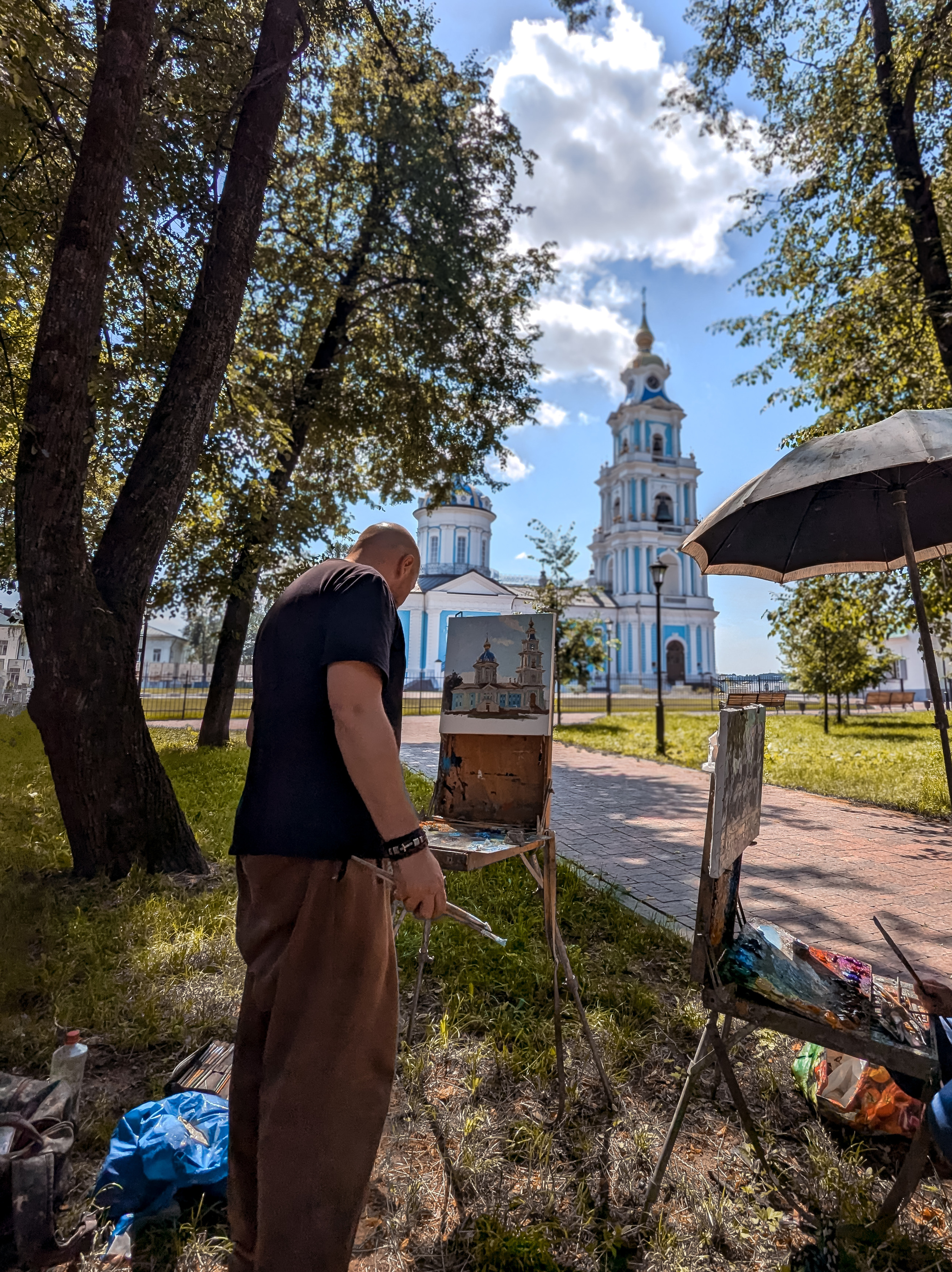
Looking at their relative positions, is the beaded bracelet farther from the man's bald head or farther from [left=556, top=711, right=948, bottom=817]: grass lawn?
[left=556, top=711, right=948, bottom=817]: grass lawn

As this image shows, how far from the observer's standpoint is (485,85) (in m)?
11.7

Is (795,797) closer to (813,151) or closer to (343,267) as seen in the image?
(813,151)

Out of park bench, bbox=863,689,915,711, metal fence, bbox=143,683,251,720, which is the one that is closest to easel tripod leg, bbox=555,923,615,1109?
metal fence, bbox=143,683,251,720

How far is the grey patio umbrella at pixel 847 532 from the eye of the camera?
3020 millimetres

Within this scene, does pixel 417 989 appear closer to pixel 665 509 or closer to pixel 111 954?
pixel 111 954

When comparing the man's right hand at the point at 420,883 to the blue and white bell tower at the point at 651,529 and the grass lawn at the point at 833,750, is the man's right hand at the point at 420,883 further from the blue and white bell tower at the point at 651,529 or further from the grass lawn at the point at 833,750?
the blue and white bell tower at the point at 651,529

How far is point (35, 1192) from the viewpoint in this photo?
1.69 meters

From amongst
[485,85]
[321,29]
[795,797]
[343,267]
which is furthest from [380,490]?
[795,797]

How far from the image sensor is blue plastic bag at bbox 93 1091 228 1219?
1920 millimetres

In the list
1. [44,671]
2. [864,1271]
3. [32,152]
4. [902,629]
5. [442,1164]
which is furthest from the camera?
[902,629]

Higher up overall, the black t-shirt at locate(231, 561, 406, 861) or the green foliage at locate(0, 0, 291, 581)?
the green foliage at locate(0, 0, 291, 581)

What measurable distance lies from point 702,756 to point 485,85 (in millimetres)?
12677

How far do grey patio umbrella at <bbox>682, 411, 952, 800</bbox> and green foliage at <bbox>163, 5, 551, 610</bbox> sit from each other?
7318 mm

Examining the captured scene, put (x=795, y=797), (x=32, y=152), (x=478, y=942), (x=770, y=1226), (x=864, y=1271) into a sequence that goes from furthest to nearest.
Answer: (x=795, y=797)
(x=32, y=152)
(x=478, y=942)
(x=770, y=1226)
(x=864, y=1271)
